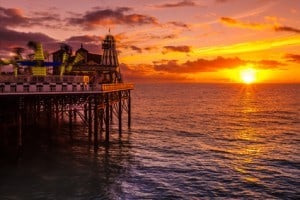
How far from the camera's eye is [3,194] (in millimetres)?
23812

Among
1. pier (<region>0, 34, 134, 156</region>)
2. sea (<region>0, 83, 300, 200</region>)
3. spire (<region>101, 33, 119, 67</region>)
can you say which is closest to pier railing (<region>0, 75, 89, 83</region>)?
pier (<region>0, 34, 134, 156</region>)

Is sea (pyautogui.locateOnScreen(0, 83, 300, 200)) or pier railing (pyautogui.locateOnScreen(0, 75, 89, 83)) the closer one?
sea (pyautogui.locateOnScreen(0, 83, 300, 200))

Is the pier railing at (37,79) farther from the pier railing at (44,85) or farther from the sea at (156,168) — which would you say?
the sea at (156,168)

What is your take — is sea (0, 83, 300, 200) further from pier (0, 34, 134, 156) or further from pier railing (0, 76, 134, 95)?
pier railing (0, 76, 134, 95)

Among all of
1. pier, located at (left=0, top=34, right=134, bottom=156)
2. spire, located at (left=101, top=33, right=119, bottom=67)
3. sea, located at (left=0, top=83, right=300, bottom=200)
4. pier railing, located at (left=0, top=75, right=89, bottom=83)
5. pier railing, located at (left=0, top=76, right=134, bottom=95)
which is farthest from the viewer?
spire, located at (left=101, top=33, right=119, bottom=67)

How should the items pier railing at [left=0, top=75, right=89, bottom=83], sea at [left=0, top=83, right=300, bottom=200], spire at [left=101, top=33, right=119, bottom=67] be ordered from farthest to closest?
spire at [left=101, top=33, right=119, bottom=67], pier railing at [left=0, top=75, right=89, bottom=83], sea at [left=0, top=83, right=300, bottom=200]

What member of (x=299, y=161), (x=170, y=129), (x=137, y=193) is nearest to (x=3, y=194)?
(x=137, y=193)

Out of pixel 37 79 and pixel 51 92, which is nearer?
pixel 51 92

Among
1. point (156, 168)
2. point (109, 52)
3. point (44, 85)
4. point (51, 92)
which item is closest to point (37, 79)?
point (44, 85)

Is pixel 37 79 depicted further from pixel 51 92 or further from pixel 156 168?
pixel 156 168

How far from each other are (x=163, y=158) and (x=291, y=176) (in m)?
12.0

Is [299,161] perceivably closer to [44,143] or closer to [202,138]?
[202,138]

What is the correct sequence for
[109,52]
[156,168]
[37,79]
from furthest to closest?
1. [109,52]
2. [37,79]
3. [156,168]

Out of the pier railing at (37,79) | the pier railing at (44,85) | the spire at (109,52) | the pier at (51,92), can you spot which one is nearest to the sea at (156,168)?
the pier at (51,92)
